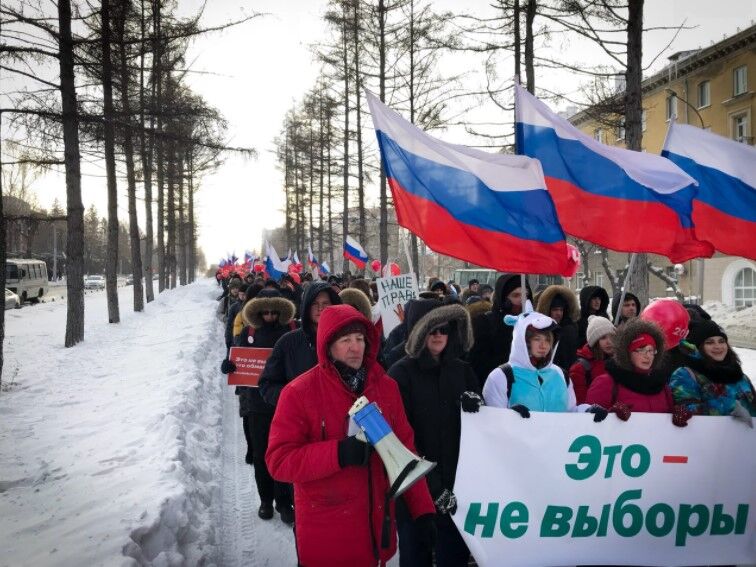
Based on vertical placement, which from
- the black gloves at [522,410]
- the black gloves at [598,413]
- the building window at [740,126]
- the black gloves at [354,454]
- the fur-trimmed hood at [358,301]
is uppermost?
the building window at [740,126]

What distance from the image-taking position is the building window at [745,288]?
96.7 feet

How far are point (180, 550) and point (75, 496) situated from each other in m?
1.04

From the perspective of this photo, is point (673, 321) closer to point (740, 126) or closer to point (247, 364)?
point (247, 364)

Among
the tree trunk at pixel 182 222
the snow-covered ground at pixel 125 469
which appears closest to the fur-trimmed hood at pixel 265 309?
the snow-covered ground at pixel 125 469

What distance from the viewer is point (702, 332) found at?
13.2 feet

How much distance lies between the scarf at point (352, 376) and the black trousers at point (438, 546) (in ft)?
3.33

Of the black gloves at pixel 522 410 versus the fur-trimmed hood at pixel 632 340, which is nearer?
the black gloves at pixel 522 410

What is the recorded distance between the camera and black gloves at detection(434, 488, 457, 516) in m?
3.15

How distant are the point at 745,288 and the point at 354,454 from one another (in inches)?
1348

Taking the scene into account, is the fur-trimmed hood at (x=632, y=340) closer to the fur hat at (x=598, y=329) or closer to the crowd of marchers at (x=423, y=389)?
the crowd of marchers at (x=423, y=389)

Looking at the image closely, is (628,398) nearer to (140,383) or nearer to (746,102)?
(140,383)

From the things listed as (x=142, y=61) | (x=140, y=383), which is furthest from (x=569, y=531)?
(x=142, y=61)

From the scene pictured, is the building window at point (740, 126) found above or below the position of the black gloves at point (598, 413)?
above

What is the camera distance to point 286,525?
15.6 feet
